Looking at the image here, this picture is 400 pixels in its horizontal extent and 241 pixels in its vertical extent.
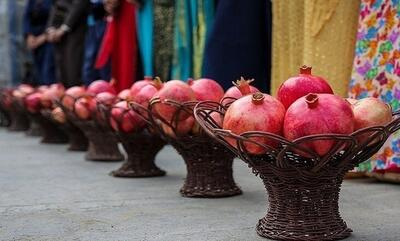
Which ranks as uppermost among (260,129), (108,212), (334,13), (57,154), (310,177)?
(334,13)

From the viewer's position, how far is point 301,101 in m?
1.99

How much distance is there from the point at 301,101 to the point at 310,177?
0.75ft

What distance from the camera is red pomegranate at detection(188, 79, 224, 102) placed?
2.91 meters

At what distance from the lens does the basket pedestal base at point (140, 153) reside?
358 cm

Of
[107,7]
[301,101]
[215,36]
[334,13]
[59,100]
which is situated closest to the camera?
[301,101]

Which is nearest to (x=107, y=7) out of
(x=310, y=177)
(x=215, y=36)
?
(x=215, y=36)

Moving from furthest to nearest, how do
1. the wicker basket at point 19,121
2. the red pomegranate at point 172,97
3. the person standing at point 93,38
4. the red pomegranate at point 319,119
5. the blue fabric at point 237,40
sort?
the wicker basket at point 19,121 → the person standing at point 93,38 → the blue fabric at point 237,40 → the red pomegranate at point 172,97 → the red pomegranate at point 319,119

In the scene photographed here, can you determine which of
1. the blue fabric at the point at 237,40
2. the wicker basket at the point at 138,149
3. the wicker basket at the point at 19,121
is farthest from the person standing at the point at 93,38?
the wicker basket at the point at 138,149

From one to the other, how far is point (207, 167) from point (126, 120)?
2.60ft

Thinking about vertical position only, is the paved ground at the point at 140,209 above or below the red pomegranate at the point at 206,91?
below

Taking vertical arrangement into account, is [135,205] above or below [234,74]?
below

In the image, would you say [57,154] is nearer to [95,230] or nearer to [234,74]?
[234,74]

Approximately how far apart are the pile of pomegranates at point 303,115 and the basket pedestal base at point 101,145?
8.07 feet

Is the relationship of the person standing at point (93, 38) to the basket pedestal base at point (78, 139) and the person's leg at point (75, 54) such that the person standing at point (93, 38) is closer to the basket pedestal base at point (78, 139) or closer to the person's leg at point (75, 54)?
the person's leg at point (75, 54)
